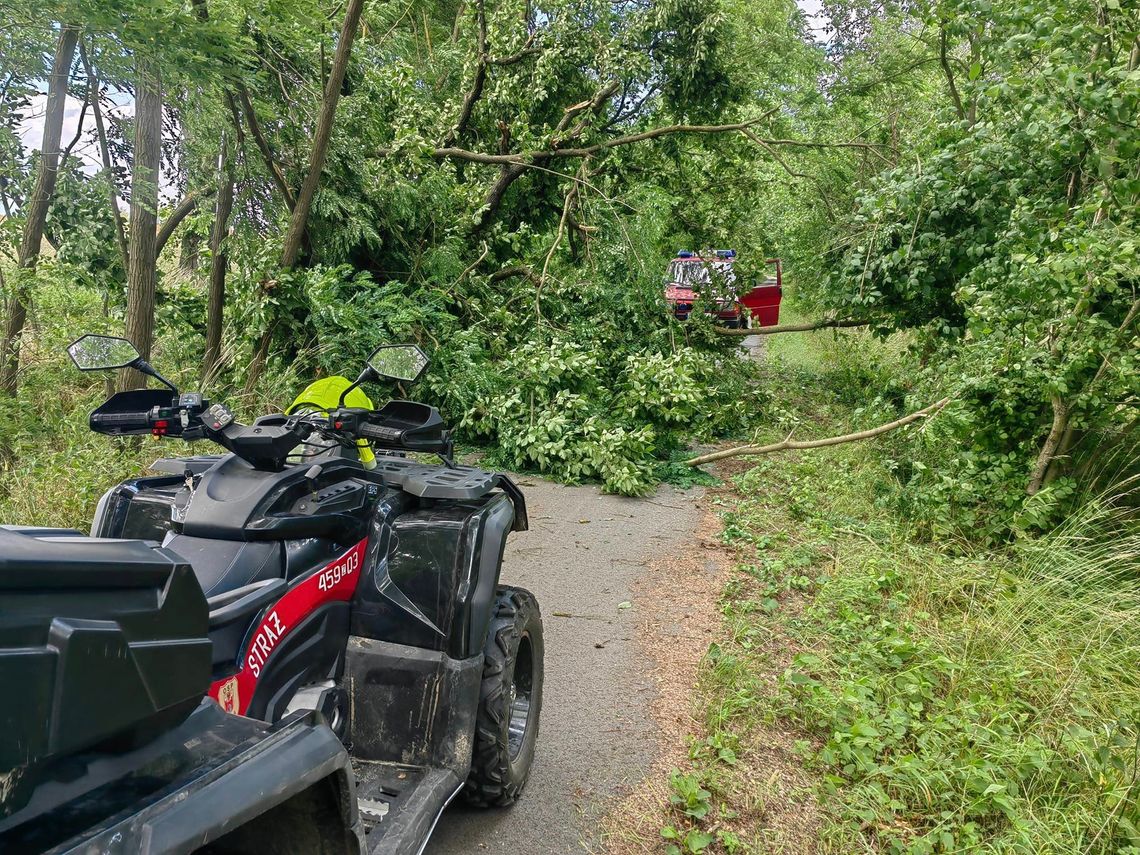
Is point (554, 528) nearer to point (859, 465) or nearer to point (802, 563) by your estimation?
point (802, 563)

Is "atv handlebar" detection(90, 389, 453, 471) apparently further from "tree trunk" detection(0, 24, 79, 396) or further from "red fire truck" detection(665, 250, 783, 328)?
"red fire truck" detection(665, 250, 783, 328)

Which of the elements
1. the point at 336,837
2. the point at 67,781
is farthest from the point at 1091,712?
the point at 67,781

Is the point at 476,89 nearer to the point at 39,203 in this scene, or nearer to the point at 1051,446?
the point at 39,203

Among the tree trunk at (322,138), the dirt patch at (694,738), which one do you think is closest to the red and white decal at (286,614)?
the dirt patch at (694,738)

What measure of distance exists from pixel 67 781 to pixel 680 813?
2.65 meters

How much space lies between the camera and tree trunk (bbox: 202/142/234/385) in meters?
8.50

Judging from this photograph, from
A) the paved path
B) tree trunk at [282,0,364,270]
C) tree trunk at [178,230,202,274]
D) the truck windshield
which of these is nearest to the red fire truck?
the truck windshield

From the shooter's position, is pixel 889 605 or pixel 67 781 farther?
pixel 889 605

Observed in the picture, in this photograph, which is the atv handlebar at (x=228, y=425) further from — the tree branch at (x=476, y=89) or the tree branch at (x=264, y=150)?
the tree branch at (x=476, y=89)


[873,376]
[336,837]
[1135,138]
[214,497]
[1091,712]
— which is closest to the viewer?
[336,837]

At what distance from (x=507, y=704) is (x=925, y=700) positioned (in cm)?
236

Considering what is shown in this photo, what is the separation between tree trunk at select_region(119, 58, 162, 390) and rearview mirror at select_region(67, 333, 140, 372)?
4794 mm

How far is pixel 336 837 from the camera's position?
1.76 m

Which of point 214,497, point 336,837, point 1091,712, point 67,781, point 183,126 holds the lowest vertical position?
point 1091,712
